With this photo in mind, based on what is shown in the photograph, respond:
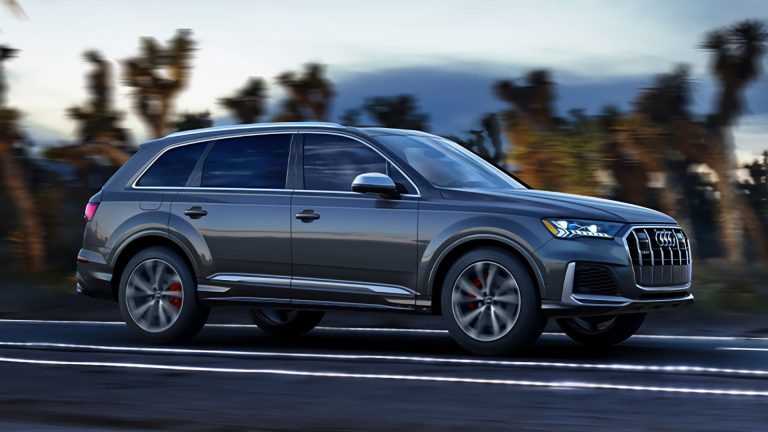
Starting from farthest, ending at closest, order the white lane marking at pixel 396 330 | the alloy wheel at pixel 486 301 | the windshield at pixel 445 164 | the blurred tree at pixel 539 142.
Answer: the blurred tree at pixel 539 142, the white lane marking at pixel 396 330, the windshield at pixel 445 164, the alloy wheel at pixel 486 301

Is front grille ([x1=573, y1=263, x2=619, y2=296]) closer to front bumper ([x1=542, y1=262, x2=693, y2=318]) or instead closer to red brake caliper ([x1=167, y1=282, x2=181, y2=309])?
front bumper ([x1=542, y1=262, x2=693, y2=318])

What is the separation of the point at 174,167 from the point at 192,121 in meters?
15.8

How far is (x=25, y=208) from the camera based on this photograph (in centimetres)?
2325

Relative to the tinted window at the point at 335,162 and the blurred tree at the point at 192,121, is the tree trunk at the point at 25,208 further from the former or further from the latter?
the tinted window at the point at 335,162

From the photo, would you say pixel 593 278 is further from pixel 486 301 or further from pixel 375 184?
pixel 375 184

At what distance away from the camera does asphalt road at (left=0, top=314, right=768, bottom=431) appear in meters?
A: 7.08

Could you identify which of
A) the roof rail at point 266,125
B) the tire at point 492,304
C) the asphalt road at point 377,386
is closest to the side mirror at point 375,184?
the tire at point 492,304

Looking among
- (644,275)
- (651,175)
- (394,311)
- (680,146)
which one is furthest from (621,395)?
(680,146)

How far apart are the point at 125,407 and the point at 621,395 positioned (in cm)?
270

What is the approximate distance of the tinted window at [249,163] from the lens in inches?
442

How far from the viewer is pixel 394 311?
10461mm

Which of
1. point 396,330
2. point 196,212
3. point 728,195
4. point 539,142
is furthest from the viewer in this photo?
point 728,195

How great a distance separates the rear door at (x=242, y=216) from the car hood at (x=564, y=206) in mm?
1481

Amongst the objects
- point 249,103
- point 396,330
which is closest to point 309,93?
point 249,103
